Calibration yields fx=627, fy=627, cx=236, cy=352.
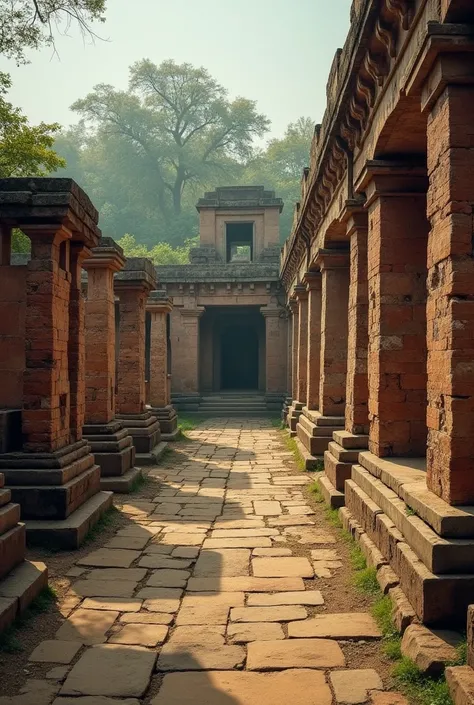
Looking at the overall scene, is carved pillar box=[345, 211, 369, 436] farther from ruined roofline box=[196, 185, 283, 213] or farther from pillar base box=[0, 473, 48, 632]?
ruined roofline box=[196, 185, 283, 213]

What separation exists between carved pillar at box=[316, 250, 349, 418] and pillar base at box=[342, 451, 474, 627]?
3.92 metres

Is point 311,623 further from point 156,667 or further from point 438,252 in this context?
point 438,252

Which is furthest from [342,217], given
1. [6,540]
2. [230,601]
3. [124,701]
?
[124,701]

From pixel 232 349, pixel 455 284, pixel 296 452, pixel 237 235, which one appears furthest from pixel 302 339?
pixel 237 235

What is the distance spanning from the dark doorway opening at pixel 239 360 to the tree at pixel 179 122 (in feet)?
69.4

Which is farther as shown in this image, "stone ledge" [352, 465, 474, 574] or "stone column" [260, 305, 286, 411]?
"stone column" [260, 305, 286, 411]

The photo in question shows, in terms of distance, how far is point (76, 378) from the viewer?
661 centimetres

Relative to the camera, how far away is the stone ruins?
341 centimetres

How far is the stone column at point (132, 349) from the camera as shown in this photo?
1028cm

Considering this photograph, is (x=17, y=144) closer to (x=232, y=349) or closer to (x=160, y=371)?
(x=160, y=371)

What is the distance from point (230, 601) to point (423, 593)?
1.44 m

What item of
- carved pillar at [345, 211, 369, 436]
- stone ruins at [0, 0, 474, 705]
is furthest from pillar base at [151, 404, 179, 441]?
carved pillar at [345, 211, 369, 436]

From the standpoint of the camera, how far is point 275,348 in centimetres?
2002

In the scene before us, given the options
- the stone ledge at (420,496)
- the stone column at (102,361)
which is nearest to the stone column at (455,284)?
the stone ledge at (420,496)
